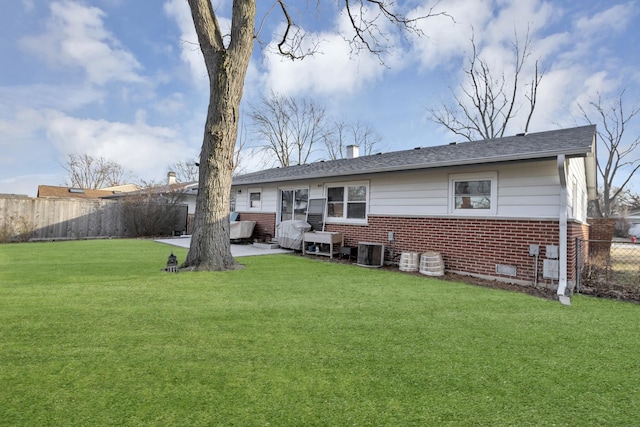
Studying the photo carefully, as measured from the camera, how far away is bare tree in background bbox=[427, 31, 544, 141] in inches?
839

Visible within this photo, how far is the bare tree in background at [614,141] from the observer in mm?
23859

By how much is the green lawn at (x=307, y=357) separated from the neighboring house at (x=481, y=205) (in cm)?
145

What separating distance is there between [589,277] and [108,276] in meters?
9.31

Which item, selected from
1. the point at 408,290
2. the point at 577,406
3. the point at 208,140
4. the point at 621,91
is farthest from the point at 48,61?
the point at 621,91

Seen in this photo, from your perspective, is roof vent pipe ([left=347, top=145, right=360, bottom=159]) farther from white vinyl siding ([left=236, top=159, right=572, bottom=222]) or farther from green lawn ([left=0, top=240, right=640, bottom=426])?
green lawn ([left=0, top=240, right=640, bottom=426])

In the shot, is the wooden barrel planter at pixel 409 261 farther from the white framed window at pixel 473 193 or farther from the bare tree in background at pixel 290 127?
the bare tree in background at pixel 290 127

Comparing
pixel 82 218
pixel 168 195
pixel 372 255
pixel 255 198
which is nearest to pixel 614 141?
pixel 372 255

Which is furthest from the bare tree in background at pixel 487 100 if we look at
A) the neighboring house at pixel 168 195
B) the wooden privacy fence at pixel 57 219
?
the wooden privacy fence at pixel 57 219

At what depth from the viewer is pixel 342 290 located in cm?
516

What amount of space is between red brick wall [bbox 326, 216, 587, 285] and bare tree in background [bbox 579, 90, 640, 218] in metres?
24.1

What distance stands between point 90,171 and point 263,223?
34.6 m

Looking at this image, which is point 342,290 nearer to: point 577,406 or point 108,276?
point 577,406

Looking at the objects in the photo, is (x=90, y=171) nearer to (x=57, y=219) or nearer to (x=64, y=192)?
(x=64, y=192)

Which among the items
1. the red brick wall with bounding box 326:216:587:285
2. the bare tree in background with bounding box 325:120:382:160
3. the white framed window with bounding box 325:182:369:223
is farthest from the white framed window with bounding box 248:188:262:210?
the bare tree in background with bounding box 325:120:382:160
